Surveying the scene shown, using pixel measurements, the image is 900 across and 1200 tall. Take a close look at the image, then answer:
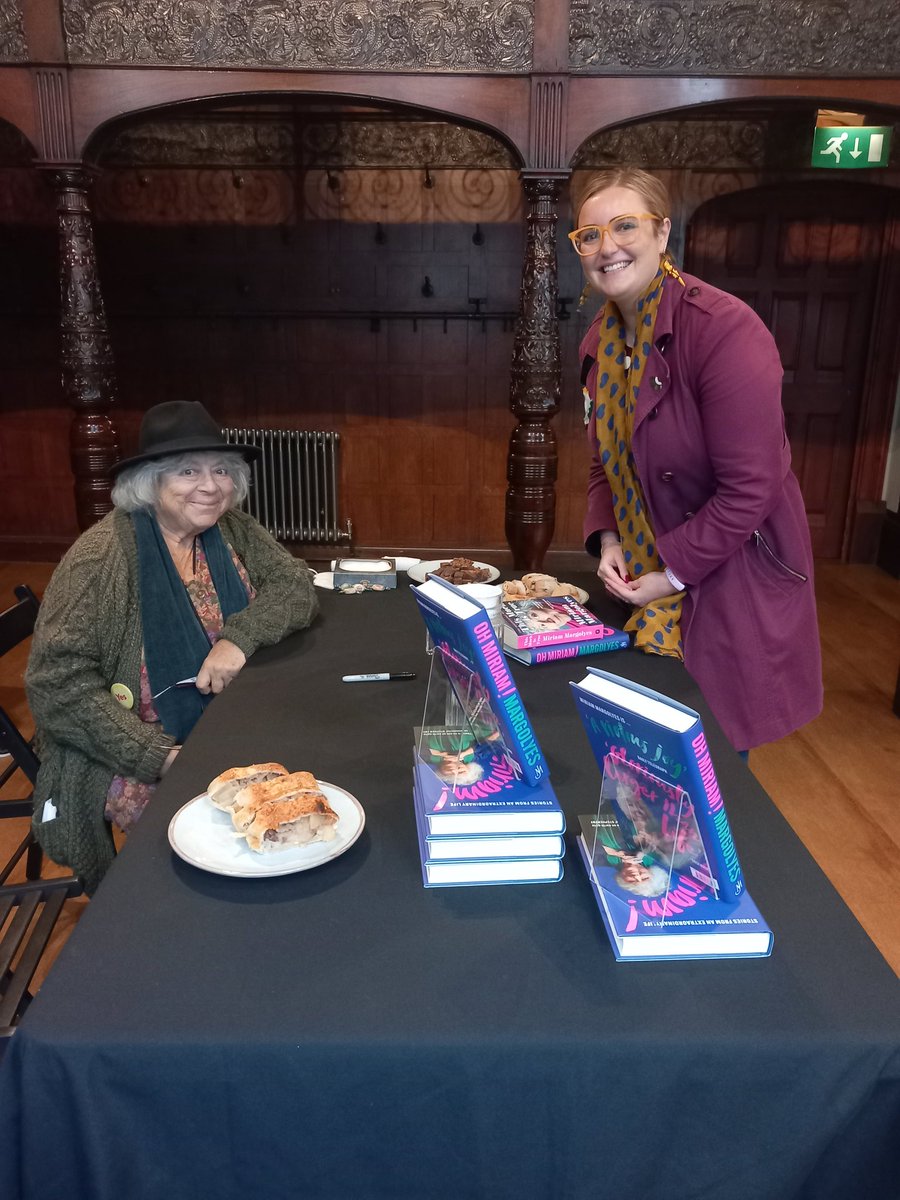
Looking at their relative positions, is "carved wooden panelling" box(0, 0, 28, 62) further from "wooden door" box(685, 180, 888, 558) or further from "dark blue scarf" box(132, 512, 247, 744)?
"wooden door" box(685, 180, 888, 558)

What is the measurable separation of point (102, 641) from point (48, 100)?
2.90m

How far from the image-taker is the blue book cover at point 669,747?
3.22ft

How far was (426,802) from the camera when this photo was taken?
3.91 feet

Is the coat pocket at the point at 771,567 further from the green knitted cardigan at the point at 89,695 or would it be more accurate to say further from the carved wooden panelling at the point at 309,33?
Result: the carved wooden panelling at the point at 309,33

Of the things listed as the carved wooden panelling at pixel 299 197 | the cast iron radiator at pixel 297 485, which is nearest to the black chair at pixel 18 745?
the cast iron radiator at pixel 297 485

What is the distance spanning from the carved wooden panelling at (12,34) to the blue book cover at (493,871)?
389 cm

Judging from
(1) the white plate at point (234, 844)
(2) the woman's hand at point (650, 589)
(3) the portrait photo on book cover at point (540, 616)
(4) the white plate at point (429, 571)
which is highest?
(2) the woman's hand at point (650, 589)

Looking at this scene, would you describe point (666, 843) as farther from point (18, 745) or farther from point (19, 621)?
point (19, 621)

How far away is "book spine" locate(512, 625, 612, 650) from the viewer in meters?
1.91

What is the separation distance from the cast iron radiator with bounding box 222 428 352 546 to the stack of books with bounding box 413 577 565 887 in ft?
15.3

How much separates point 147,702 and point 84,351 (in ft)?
8.43

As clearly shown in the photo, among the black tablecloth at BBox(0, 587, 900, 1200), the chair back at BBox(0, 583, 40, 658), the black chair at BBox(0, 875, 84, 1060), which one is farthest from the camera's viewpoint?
the chair back at BBox(0, 583, 40, 658)

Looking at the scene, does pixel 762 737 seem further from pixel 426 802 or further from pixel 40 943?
pixel 40 943

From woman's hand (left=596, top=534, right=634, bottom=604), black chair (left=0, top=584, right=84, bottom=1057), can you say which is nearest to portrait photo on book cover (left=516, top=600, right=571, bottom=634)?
woman's hand (left=596, top=534, right=634, bottom=604)
